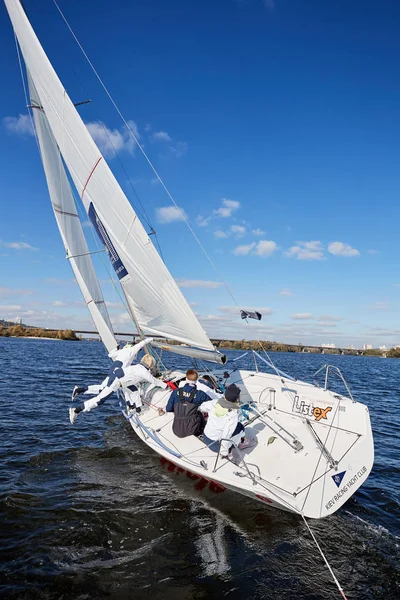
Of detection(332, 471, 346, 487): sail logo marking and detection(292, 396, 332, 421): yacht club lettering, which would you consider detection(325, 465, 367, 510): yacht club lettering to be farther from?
detection(292, 396, 332, 421): yacht club lettering

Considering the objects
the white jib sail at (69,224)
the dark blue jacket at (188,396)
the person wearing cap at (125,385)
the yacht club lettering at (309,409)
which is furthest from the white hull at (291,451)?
the white jib sail at (69,224)

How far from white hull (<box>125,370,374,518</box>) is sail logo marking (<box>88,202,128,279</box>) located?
13.4 feet

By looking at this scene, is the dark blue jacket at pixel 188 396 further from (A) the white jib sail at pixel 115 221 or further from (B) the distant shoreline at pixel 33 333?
(B) the distant shoreline at pixel 33 333

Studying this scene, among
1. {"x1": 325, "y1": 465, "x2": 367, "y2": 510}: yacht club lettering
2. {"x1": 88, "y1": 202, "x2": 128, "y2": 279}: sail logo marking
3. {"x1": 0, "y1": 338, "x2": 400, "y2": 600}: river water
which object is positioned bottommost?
{"x1": 0, "y1": 338, "x2": 400, "y2": 600}: river water

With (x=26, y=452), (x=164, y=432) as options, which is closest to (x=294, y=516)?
(x=164, y=432)

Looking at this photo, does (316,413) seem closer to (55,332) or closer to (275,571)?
(275,571)

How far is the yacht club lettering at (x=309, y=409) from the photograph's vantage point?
26.5ft

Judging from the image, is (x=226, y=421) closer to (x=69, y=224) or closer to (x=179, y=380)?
(x=179, y=380)

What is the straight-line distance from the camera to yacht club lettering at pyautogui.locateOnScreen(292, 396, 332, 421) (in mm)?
8078

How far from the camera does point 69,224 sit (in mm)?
13391

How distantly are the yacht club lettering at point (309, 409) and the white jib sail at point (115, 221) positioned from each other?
2.64 meters

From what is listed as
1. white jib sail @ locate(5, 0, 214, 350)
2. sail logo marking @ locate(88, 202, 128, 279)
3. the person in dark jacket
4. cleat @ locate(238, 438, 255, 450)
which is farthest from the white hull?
sail logo marking @ locate(88, 202, 128, 279)

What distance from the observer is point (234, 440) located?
23.0ft

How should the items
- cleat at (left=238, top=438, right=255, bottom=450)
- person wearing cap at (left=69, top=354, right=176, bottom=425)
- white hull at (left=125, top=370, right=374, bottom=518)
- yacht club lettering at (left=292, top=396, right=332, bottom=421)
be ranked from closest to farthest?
white hull at (left=125, top=370, right=374, bottom=518) → cleat at (left=238, top=438, right=255, bottom=450) → yacht club lettering at (left=292, top=396, right=332, bottom=421) → person wearing cap at (left=69, top=354, right=176, bottom=425)
